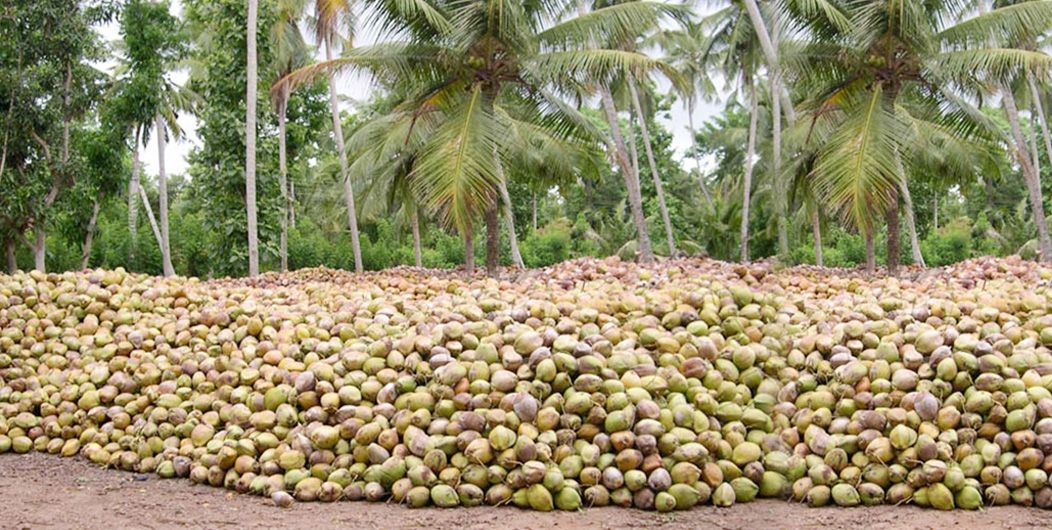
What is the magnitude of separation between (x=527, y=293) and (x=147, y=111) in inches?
490

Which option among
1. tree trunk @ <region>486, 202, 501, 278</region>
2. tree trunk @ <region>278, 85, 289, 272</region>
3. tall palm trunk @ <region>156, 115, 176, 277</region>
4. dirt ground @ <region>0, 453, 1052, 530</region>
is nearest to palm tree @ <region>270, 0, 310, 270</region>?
tree trunk @ <region>278, 85, 289, 272</region>

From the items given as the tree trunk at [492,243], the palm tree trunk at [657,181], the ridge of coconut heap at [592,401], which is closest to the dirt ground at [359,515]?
the ridge of coconut heap at [592,401]

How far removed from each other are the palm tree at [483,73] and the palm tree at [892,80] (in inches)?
78.2

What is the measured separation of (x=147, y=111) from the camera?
51.1ft

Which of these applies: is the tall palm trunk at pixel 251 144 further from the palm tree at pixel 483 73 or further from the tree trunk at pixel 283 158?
the palm tree at pixel 483 73

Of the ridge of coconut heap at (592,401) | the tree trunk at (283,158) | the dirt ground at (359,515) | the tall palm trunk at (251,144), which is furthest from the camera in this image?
the tree trunk at (283,158)

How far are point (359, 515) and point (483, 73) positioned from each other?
784 cm

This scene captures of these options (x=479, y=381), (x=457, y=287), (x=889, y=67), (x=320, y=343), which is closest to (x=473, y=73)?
(x=889, y=67)

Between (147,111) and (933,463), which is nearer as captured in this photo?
(933,463)

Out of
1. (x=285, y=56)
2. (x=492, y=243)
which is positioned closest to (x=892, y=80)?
(x=492, y=243)

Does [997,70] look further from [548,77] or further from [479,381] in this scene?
Result: [479,381]

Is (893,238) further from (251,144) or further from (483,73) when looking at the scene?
(251,144)

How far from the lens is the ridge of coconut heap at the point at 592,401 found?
336 cm

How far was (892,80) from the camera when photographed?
31.8 ft
